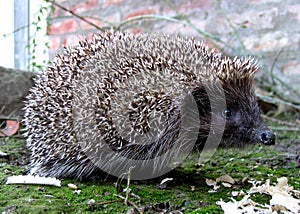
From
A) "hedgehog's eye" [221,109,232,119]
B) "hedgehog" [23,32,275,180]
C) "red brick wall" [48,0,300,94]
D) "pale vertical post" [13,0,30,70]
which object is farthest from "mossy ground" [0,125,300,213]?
A: "pale vertical post" [13,0,30,70]

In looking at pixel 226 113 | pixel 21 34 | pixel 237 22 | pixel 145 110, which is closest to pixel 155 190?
pixel 145 110

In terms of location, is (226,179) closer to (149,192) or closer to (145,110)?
(149,192)

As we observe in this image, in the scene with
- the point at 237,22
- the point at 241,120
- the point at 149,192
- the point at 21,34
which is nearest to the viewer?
the point at 149,192

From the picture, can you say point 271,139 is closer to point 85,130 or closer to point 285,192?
point 285,192

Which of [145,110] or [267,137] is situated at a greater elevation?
[145,110]

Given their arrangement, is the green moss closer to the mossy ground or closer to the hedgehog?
the mossy ground

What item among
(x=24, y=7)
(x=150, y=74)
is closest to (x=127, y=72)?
(x=150, y=74)

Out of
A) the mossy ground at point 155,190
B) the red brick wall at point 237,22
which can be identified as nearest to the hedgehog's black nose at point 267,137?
the mossy ground at point 155,190
